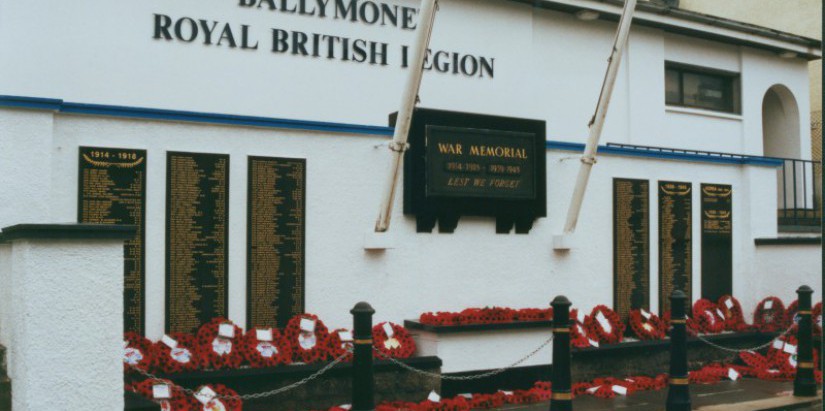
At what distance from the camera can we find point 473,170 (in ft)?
33.4

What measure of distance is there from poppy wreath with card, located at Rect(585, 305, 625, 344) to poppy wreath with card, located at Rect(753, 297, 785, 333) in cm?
274

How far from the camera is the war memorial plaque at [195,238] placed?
27.9ft

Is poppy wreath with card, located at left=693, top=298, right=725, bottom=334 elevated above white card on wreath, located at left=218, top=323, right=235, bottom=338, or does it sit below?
below

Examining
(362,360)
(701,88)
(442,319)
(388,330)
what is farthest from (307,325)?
(701,88)

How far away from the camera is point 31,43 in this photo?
922 cm

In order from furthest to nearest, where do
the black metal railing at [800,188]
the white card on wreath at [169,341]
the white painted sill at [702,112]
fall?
the black metal railing at [800,188] → the white painted sill at [702,112] → the white card on wreath at [169,341]

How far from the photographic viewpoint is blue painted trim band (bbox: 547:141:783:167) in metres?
11.2

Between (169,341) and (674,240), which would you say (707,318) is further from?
(169,341)

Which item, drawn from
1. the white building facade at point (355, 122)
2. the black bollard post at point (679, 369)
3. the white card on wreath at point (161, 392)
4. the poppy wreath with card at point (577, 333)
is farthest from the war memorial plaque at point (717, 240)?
the white card on wreath at point (161, 392)

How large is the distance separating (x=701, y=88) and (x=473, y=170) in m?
7.31

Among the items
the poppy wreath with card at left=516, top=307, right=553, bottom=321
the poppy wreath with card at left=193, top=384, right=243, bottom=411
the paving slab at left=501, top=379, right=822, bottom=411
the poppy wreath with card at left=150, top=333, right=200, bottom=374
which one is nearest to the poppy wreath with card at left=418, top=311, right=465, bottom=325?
the poppy wreath with card at left=516, top=307, right=553, bottom=321

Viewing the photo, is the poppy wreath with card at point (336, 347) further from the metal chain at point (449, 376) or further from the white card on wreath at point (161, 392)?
the white card on wreath at point (161, 392)

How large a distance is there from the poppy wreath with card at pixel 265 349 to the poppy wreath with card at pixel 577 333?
11.9 feet

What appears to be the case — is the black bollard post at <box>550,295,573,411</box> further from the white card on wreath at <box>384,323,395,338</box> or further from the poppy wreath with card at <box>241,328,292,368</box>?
the poppy wreath with card at <box>241,328,292,368</box>
